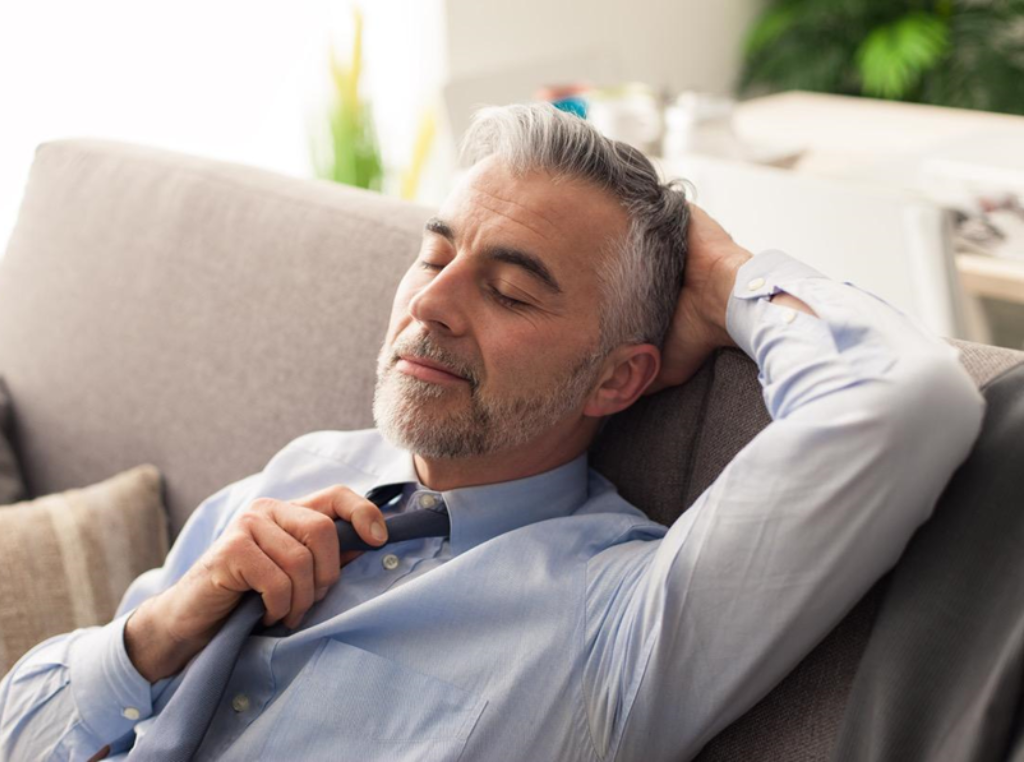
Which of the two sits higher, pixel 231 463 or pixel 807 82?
pixel 231 463

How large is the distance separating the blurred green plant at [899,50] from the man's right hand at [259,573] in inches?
160

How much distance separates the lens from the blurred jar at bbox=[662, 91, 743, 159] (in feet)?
8.08

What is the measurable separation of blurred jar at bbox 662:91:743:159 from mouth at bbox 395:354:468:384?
133 cm

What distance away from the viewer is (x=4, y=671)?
1576mm

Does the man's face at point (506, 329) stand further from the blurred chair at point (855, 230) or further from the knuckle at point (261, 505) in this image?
the blurred chair at point (855, 230)

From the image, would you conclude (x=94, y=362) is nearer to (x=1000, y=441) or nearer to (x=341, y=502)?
(x=341, y=502)

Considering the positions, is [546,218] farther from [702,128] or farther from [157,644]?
[702,128]

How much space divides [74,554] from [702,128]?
60.9 inches

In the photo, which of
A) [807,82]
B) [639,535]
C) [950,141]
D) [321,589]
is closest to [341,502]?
[321,589]

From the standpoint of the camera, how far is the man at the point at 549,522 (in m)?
1.01

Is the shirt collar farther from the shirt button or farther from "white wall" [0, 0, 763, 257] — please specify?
"white wall" [0, 0, 763, 257]

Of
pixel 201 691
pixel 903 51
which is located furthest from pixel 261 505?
pixel 903 51

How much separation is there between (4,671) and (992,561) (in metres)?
1.27

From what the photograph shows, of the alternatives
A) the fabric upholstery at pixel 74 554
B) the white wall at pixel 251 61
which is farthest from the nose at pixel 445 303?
the white wall at pixel 251 61
